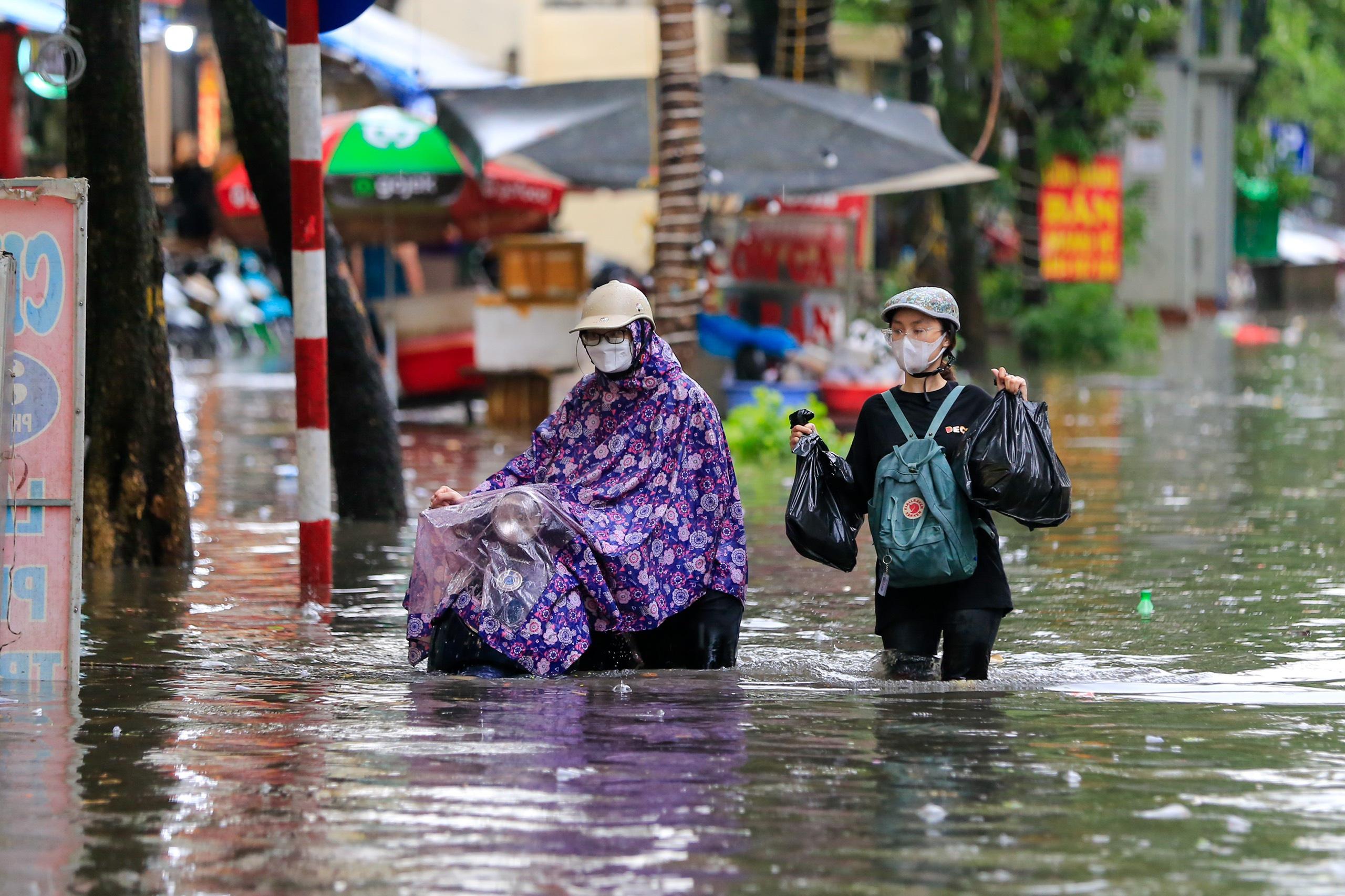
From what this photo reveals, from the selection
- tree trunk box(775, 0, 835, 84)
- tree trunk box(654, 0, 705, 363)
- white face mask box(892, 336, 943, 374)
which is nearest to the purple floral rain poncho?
white face mask box(892, 336, 943, 374)

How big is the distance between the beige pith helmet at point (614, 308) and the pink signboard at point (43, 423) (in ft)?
5.15

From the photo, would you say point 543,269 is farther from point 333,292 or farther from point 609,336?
point 609,336

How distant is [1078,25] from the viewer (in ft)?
94.7

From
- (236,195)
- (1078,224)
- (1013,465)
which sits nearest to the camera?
(1013,465)

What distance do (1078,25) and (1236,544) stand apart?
1972cm

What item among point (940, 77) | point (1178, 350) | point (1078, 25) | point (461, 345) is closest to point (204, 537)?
point (461, 345)

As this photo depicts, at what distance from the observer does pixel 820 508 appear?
6613 mm

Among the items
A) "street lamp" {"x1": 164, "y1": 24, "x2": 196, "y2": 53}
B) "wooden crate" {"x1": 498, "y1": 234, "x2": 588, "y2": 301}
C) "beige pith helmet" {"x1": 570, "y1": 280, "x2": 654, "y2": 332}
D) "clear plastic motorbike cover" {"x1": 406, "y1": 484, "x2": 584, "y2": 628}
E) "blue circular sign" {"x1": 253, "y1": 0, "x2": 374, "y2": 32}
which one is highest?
"street lamp" {"x1": 164, "y1": 24, "x2": 196, "y2": 53}

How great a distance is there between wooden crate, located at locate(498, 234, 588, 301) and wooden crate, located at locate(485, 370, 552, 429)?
2.28 feet

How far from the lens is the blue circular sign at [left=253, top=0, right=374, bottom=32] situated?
8391mm

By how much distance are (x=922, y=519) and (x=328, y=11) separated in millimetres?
3582

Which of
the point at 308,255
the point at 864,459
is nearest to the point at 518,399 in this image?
the point at 308,255

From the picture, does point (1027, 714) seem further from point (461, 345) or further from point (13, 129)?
point (13, 129)

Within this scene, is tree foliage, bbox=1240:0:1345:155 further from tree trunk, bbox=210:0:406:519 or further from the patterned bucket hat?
the patterned bucket hat
